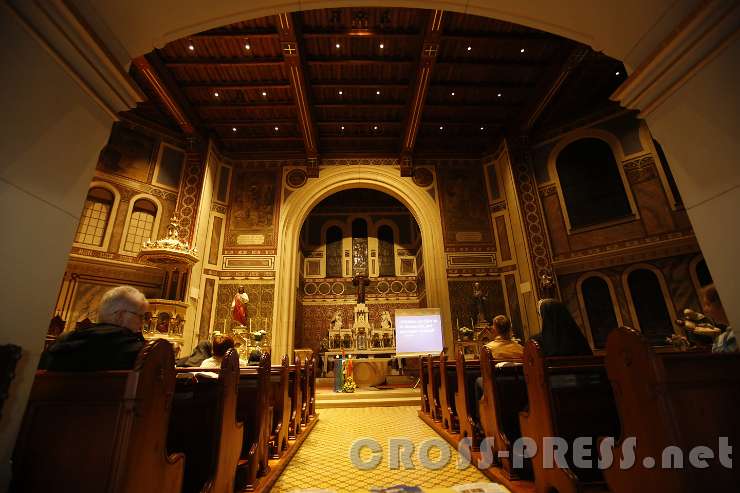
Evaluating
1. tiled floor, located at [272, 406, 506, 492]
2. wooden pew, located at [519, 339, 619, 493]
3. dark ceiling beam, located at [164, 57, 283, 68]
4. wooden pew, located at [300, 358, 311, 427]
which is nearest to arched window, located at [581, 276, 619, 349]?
tiled floor, located at [272, 406, 506, 492]

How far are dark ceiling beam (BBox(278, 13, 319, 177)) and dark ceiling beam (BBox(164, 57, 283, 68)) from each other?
39 centimetres

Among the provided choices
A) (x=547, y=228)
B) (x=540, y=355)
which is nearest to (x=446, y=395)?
(x=540, y=355)

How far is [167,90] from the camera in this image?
A: 7.89m

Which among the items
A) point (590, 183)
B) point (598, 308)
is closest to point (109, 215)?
point (598, 308)

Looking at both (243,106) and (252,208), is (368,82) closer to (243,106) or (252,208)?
(243,106)

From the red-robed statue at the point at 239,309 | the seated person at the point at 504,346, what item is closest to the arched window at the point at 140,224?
the red-robed statue at the point at 239,309

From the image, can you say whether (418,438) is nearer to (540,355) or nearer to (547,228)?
(540,355)

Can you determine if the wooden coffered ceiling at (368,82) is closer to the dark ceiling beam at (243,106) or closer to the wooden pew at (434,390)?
the dark ceiling beam at (243,106)

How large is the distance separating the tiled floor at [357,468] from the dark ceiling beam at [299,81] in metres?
7.12

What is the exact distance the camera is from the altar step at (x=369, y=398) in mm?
6273

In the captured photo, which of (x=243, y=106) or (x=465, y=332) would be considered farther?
(x=243, y=106)

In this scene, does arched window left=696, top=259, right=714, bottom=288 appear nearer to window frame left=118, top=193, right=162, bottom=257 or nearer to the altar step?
the altar step

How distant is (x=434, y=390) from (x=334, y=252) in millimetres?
→ 10267

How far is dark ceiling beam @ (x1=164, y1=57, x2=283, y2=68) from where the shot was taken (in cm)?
754
